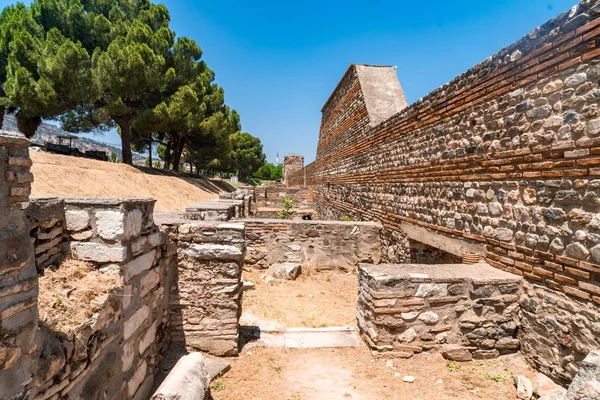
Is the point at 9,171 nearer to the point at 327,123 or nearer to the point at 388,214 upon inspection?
the point at 388,214

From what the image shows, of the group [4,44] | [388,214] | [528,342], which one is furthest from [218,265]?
[4,44]

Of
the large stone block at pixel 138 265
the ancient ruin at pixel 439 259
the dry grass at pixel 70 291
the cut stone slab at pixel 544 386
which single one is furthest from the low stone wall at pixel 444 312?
the dry grass at pixel 70 291

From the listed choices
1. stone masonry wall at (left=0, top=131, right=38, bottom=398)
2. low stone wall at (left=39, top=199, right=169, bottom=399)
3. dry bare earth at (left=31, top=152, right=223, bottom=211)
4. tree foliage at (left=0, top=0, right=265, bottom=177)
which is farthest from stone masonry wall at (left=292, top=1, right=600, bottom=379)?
tree foliage at (left=0, top=0, right=265, bottom=177)

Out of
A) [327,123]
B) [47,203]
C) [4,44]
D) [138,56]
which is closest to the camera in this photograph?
[47,203]

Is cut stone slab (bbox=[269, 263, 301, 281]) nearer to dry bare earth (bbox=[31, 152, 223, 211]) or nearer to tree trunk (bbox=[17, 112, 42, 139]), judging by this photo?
dry bare earth (bbox=[31, 152, 223, 211])

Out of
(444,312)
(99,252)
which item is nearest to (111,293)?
(99,252)

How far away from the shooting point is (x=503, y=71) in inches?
166

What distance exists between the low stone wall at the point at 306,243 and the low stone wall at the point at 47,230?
4733mm

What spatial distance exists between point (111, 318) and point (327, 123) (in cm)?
1490

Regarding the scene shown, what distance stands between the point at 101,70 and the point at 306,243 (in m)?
17.0

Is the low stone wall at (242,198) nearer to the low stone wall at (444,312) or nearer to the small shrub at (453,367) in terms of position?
the low stone wall at (444,312)

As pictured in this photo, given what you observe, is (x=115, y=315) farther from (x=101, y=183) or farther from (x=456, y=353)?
(x=101, y=183)

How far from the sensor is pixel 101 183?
601 inches

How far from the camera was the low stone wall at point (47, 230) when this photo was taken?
243 centimetres
